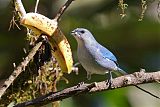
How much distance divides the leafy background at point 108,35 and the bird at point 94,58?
1.15 m

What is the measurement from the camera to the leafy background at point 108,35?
3.53 meters

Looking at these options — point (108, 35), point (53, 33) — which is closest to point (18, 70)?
point (53, 33)

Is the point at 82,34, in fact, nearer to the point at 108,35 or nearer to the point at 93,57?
the point at 93,57

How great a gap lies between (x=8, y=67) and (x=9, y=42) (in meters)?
0.28

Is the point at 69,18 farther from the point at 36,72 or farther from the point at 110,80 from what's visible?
the point at 110,80

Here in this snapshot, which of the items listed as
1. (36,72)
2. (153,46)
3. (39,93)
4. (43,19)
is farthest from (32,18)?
(153,46)

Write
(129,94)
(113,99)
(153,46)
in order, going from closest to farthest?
(113,99) → (129,94) → (153,46)

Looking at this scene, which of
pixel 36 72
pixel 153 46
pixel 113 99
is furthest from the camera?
pixel 153 46

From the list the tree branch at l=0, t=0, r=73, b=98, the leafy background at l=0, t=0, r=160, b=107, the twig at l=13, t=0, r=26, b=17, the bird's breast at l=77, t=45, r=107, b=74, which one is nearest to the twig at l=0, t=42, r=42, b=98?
the tree branch at l=0, t=0, r=73, b=98

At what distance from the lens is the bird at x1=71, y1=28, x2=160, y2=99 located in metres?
2.17

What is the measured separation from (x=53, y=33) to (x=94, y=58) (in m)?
0.46

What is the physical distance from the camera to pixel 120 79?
185 cm

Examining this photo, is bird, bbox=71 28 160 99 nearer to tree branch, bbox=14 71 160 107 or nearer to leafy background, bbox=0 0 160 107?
tree branch, bbox=14 71 160 107

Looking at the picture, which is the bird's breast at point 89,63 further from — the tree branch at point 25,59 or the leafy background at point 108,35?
the leafy background at point 108,35
